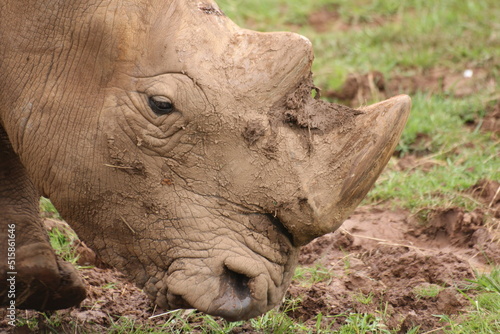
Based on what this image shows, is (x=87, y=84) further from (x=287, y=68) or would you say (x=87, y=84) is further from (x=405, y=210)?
(x=405, y=210)

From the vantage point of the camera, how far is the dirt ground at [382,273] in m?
4.85

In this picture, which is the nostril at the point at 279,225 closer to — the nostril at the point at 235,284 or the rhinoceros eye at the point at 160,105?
the nostril at the point at 235,284

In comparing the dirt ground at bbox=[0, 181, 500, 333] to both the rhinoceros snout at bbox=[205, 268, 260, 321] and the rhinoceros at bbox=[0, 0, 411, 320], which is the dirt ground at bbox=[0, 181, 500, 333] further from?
the rhinoceros at bbox=[0, 0, 411, 320]

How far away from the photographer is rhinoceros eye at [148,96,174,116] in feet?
12.6

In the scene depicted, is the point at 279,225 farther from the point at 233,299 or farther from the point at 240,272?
the point at 233,299

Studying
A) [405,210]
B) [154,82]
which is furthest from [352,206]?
[405,210]

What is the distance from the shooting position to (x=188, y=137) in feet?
12.6

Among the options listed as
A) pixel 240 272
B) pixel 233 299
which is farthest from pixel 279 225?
pixel 233 299

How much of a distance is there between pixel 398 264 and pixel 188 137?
2089 millimetres

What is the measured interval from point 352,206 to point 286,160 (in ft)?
1.19

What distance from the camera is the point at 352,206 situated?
151 inches

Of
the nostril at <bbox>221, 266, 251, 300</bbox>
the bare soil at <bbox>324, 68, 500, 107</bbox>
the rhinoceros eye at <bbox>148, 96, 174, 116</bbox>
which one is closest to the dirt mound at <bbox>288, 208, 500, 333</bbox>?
the nostril at <bbox>221, 266, 251, 300</bbox>

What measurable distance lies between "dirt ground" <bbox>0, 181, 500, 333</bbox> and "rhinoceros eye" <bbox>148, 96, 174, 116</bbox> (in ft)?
4.75

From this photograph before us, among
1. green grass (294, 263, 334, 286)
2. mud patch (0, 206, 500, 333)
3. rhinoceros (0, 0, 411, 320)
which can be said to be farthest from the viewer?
green grass (294, 263, 334, 286)
